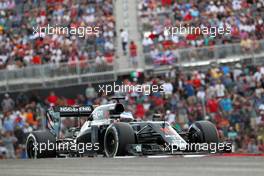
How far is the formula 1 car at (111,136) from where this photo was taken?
15633mm

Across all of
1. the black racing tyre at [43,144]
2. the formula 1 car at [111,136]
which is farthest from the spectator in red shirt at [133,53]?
the black racing tyre at [43,144]

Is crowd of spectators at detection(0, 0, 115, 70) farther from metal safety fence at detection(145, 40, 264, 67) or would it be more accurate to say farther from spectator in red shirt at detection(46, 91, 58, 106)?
metal safety fence at detection(145, 40, 264, 67)

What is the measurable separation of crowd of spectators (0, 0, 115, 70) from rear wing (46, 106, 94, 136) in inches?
376

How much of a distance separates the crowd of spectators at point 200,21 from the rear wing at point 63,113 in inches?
362

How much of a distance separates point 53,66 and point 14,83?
1.57 meters

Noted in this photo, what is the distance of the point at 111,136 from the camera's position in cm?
1598

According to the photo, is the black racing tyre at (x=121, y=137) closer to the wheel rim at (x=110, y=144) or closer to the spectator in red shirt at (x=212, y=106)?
the wheel rim at (x=110, y=144)

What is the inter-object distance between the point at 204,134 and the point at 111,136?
1937 millimetres

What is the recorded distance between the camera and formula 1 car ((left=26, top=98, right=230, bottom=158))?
1563 centimetres

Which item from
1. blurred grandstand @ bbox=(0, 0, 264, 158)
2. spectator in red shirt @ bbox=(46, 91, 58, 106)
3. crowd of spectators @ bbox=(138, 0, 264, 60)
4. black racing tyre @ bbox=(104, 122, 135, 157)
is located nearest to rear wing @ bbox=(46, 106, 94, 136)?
black racing tyre @ bbox=(104, 122, 135, 157)

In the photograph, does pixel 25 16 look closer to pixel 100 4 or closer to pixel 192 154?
pixel 100 4

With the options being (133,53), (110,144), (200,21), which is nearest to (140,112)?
(133,53)

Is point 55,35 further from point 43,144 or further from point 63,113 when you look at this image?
point 43,144

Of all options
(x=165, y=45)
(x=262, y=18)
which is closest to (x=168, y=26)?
(x=165, y=45)
